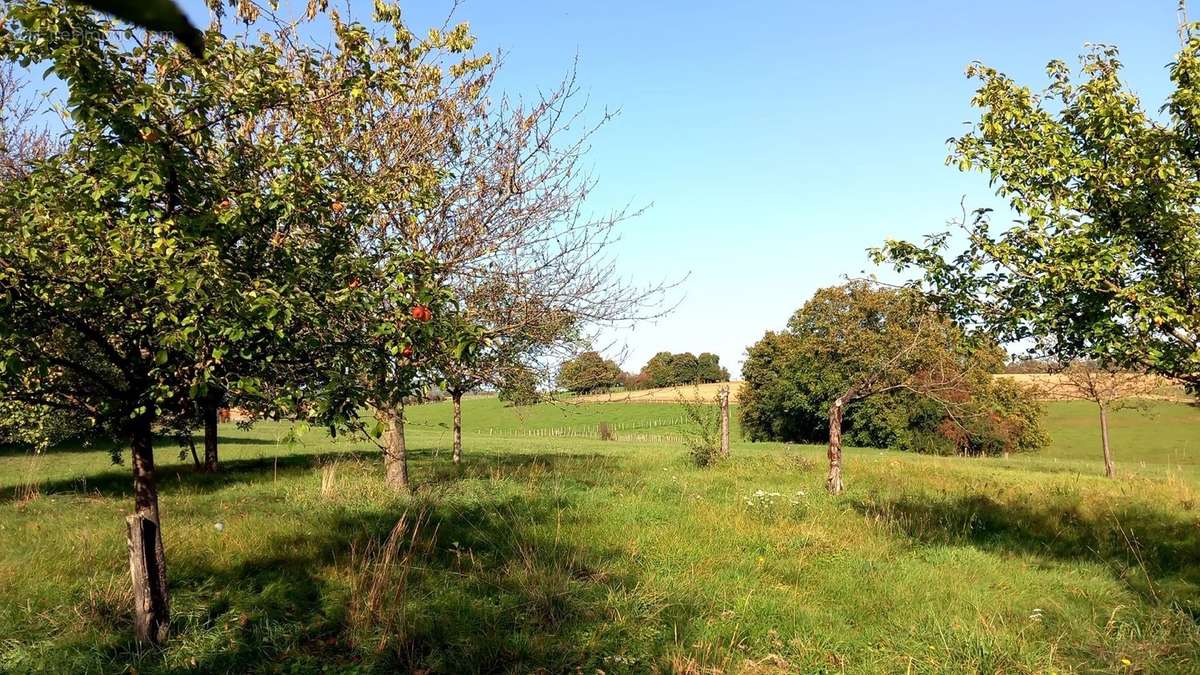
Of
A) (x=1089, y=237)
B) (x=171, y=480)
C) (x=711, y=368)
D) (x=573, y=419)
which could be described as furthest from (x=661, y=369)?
(x=1089, y=237)

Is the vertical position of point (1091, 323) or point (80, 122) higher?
point (80, 122)

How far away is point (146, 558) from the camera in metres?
6.68

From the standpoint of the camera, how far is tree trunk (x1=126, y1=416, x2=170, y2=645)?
6.64m

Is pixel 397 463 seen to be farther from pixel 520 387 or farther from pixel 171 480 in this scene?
pixel 171 480

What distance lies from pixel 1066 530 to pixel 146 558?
1192cm

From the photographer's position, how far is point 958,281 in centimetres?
948

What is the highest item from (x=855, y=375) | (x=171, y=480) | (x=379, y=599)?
(x=855, y=375)

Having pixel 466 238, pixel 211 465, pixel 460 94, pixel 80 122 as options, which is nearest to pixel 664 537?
pixel 466 238

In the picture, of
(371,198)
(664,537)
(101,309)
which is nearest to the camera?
(101,309)

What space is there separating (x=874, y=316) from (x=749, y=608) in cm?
4564

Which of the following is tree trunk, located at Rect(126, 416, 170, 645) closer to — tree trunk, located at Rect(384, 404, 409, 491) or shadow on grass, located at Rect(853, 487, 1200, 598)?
tree trunk, located at Rect(384, 404, 409, 491)

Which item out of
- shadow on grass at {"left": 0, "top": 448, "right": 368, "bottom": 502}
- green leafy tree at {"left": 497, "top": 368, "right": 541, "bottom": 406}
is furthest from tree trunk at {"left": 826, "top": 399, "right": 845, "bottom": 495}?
shadow on grass at {"left": 0, "top": 448, "right": 368, "bottom": 502}

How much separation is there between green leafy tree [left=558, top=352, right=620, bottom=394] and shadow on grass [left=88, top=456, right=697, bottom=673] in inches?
225

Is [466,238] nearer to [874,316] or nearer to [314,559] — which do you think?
[314,559]
